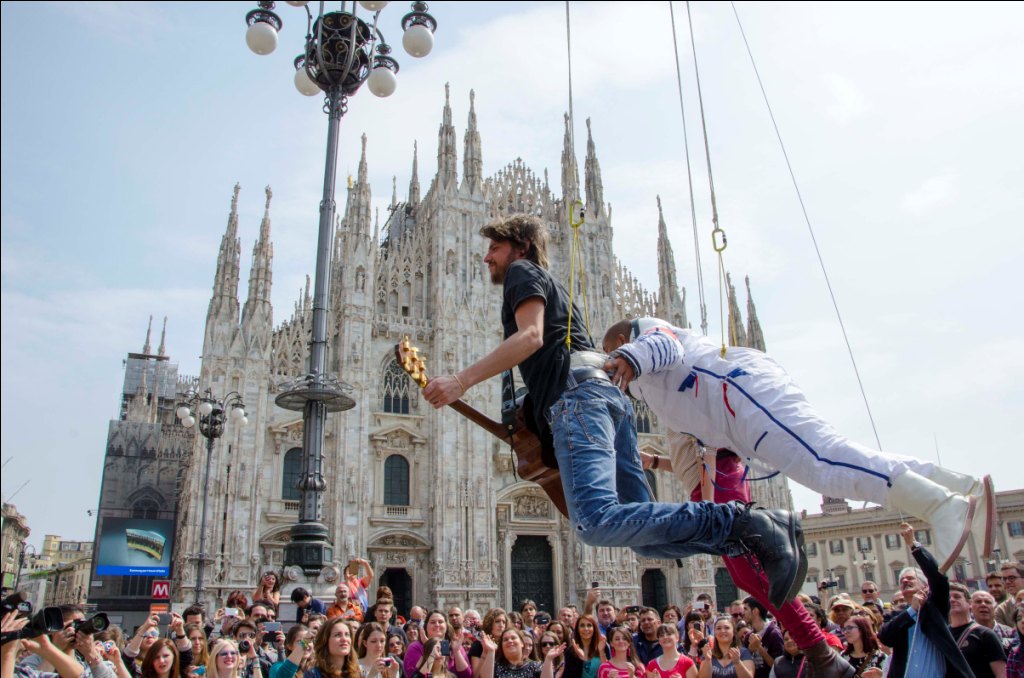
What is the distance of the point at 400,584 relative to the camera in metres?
25.8

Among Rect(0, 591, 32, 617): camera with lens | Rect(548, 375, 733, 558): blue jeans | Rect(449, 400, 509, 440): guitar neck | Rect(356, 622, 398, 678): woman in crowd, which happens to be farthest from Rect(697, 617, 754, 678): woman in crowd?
Rect(0, 591, 32, 617): camera with lens

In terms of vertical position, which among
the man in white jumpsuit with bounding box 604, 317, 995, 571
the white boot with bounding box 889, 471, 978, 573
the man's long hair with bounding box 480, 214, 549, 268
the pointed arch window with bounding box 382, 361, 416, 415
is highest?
the pointed arch window with bounding box 382, 361, 416, 415

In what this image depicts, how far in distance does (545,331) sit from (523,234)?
57 centimetres

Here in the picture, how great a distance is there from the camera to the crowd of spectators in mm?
3955

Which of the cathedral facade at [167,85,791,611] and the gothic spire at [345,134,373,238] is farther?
the gothic spire at [345,134,373,238]

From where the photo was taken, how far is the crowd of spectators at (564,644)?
396 cm

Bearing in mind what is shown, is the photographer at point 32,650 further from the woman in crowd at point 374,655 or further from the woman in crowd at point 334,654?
the woman in crowd at point 374,655

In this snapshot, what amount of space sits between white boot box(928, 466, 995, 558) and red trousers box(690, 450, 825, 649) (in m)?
0.89

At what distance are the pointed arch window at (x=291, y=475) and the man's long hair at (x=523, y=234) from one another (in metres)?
22.6

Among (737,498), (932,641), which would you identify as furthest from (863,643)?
(737,498)

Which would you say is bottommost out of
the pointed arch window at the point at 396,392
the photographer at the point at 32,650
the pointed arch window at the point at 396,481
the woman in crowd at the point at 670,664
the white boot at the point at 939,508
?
the woman in crowd at the point at 670,664

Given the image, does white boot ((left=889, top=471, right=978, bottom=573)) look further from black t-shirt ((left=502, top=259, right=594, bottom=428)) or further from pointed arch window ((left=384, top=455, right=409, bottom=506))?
pointed arch window ((left=384, top=455, right=409, bottom=506))

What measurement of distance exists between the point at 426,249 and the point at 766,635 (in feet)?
82.4

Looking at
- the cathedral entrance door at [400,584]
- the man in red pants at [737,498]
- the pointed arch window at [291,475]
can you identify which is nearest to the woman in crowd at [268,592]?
the man in red pants at [737,498]
